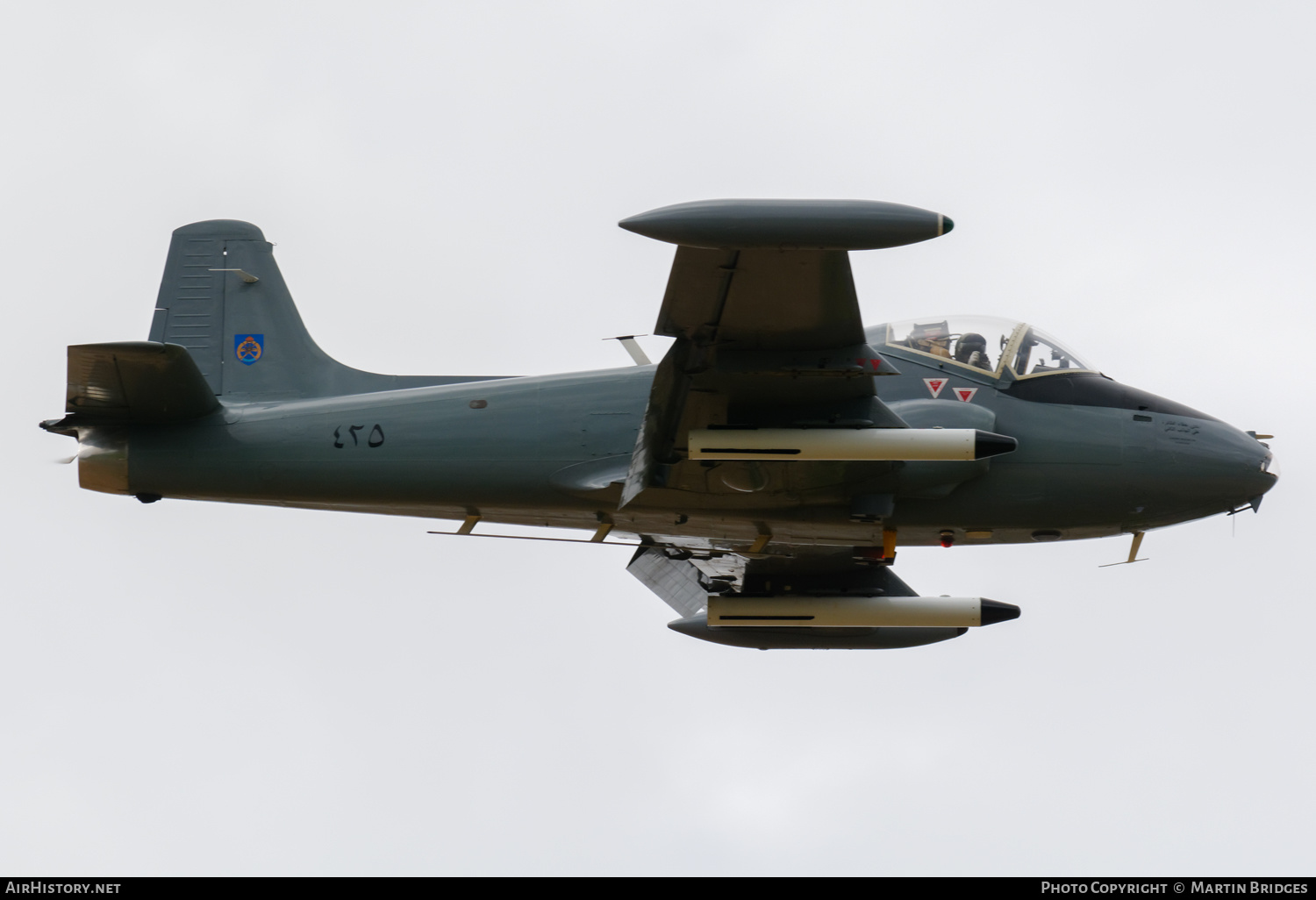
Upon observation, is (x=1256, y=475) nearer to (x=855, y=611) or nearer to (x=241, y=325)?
(x=855, y=611)

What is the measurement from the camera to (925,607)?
1662 cm

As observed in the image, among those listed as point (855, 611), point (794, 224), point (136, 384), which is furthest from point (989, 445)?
point (136, 384)

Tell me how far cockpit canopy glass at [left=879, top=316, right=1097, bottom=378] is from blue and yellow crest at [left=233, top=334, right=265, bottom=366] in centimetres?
712

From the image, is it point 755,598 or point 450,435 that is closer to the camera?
point 450,435

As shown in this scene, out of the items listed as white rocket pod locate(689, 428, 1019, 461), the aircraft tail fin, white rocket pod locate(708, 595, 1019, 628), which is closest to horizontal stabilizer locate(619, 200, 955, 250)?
white rocket pod locate(689, 428, 1019, 461)

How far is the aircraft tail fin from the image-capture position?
1677cm

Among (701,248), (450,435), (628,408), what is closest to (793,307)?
(701,248)

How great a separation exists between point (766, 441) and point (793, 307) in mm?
1299

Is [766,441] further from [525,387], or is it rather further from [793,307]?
[525,387]

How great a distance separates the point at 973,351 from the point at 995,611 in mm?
3202

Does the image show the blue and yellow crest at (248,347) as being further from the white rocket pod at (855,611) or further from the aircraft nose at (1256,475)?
the aircraft nose at (1256,475)

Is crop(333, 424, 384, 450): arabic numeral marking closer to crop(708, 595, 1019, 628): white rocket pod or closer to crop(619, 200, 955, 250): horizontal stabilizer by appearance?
crop(708, 595, 1019, 628): white rocket pod

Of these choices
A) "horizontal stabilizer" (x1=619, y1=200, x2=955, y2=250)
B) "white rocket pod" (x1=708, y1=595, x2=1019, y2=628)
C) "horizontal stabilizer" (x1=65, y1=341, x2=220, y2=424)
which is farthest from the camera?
"white rocket pod" (x1=708, y1=595, x2=1019, y2=628)

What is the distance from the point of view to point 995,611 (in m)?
16.7
